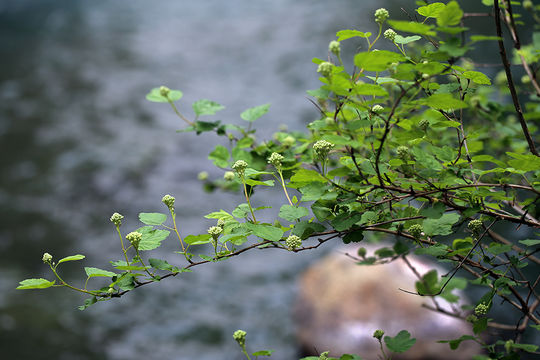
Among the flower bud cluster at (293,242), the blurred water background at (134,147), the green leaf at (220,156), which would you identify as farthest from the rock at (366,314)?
the flower bud cluster at (293,242)

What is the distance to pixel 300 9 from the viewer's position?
7.95m

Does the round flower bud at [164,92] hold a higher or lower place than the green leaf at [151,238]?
higher

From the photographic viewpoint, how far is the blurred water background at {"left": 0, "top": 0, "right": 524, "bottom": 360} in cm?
362

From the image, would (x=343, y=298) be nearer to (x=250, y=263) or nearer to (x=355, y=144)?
(x=250, y=263)

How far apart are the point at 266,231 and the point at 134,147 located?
4802 mm

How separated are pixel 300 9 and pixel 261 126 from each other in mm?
3113

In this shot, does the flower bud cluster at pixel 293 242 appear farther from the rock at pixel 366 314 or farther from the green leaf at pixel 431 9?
the rock at pixel 366 314

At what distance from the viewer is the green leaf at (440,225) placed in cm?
87

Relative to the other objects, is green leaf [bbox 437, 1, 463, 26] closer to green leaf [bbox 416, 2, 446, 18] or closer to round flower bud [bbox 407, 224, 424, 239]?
green leaf [bbox 416, 2, 446, 18]

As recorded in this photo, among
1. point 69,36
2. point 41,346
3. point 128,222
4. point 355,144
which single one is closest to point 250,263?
point 128,222

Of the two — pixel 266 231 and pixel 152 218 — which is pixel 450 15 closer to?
pixel 266 231

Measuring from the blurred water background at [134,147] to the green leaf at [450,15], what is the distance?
9.72 feet

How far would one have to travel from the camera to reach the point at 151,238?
0.89 m

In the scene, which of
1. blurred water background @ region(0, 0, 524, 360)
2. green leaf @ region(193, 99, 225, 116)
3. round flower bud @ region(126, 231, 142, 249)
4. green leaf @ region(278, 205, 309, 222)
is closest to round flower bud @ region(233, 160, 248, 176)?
green leaf @ region(278, 205, 309, 222)
